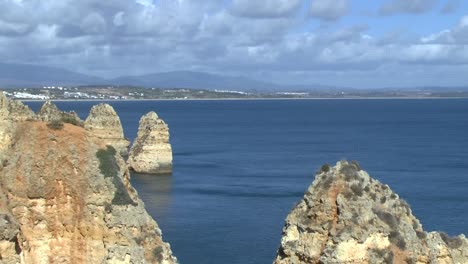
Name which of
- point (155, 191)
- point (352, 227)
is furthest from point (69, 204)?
point (155, 191)

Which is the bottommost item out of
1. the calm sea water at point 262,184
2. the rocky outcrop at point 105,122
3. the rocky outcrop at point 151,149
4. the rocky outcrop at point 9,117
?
the calm sea water at point 262,184

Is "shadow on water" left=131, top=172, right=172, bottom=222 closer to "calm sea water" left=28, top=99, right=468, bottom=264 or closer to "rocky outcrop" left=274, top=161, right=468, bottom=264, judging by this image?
"calm sea water" left=28, top=99, right=468, bottom=264

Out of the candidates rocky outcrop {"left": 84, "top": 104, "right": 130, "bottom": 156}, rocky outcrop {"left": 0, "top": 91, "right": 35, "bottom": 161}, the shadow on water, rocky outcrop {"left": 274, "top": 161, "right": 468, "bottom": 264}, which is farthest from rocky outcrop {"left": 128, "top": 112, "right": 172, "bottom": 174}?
rocky outcrop {"left": 274, "top": 161, "right": 468, "bottom": 264}

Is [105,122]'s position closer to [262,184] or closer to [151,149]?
[151,149]

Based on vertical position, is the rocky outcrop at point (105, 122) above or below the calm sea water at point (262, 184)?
above

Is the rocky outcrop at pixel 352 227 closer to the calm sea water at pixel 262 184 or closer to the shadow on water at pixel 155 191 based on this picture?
the calm sea water at pixel 262 184

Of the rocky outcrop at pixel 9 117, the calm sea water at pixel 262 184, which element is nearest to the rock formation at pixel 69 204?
the rocky outcrop at pixel 9 117

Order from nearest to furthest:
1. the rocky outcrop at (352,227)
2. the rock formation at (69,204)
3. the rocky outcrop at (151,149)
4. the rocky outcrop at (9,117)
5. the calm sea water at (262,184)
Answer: the rocky outcrop at (352,227) → the rock formation at (69,204) → the rocky outcrop at (9,117) → the calm sea water at (262,184) → the rocky outcrop at (151,149)
